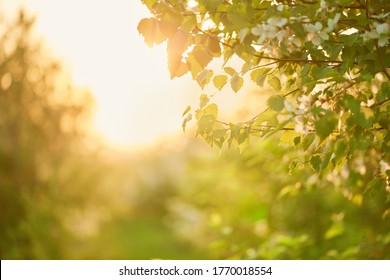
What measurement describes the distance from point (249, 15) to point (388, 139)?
3.27ft

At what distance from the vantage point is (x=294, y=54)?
9.24 ft

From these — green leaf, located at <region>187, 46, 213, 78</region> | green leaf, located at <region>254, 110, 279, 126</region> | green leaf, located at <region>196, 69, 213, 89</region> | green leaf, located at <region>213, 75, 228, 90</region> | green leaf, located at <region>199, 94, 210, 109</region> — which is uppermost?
green leaf, located at <region>187, 46, 213, 78</region>

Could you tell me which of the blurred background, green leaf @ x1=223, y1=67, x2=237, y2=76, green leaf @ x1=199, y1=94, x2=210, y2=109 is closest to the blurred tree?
the blurred background

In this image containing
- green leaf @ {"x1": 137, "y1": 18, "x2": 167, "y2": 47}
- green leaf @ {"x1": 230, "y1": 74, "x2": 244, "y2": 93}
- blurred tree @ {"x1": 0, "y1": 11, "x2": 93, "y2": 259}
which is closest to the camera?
green leaf @ {"x1": 137, "y1": 18, "x2": 167, "y2": 47}

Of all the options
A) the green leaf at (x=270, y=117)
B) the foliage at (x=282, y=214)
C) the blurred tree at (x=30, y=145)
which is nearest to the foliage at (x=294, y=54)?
the green leaf at (x=270, y=117)

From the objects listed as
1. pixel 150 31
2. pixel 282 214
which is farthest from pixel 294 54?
pixel 282 214

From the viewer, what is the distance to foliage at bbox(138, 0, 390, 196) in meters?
2.44

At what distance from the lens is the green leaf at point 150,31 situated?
2.55 meters

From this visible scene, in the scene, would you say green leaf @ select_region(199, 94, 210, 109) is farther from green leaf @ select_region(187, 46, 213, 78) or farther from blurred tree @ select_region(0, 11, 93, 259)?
blurred tree @ select_region(0, 11, 93, 259)

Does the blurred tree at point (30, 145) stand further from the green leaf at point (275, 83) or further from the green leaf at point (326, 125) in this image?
the green leaf at point (326, 125)

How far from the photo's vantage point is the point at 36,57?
39.4 feet

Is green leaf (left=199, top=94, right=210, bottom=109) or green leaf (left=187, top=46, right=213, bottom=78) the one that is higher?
green leaf (left=187, top=46, right=213, bottom=78)

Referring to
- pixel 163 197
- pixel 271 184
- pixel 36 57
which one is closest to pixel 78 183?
pixel 36 57

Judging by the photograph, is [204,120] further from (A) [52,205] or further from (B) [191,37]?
(A) [52,205]
